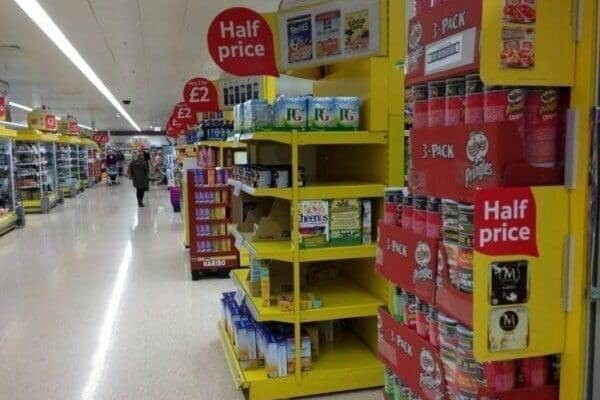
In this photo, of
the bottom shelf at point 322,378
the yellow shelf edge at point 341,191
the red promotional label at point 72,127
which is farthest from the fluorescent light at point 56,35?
the bottom shelf at point 322,378

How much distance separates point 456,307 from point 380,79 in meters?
2.05

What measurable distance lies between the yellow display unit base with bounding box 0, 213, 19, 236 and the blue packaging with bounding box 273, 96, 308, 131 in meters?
8.90

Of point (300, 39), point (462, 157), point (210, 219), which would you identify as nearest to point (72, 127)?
point (210, 219)

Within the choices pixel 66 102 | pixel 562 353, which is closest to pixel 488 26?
pixel 562 353

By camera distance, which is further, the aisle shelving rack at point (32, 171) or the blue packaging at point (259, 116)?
the aisle shelving rack at point (32, 171)

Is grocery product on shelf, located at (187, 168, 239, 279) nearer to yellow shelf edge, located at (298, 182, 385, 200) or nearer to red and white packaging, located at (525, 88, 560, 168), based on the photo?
yellow shelf edge, located at (298, 182, 385, 200)

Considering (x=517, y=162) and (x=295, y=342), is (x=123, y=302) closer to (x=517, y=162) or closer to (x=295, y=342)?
(x=295, y=342)

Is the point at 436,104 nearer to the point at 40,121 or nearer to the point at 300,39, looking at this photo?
the point at 300,39

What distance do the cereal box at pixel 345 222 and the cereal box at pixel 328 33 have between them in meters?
0.95

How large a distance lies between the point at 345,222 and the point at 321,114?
0.68m

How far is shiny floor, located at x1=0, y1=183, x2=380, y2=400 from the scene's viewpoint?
3490 mm

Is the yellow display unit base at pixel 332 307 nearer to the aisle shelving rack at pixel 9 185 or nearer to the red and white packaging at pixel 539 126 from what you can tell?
the red and white packaging at pixel 539 126

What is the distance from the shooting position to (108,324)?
4707 mm

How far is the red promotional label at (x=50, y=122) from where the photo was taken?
1527cm
